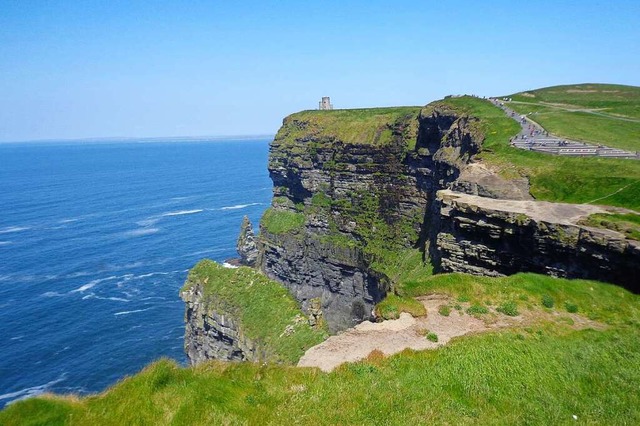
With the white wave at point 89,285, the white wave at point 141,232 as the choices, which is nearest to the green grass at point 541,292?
the white wave at point 89,285

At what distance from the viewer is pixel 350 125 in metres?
84.6

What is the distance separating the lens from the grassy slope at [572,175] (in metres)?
30.9

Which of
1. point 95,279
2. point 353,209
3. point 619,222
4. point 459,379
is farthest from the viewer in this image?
point 95,279

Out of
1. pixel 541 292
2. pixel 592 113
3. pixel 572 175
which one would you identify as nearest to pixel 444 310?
pixel 541 292

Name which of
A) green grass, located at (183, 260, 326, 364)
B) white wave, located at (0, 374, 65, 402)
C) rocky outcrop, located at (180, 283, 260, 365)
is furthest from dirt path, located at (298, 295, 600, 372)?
white wave, located at (0, 374, 65, 402)

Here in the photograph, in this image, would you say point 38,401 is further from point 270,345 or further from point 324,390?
point 270,345

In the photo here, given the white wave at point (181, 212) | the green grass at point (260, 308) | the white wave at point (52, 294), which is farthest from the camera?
the white wave at point (181, 212)

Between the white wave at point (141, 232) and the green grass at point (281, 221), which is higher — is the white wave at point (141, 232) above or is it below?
below

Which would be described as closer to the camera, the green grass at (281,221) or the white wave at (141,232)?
the green grass at (281,221)

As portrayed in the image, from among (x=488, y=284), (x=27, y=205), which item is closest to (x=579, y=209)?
(x=488, y=284)

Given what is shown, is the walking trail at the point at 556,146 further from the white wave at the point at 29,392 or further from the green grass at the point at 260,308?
the white wave at the point at 29,392

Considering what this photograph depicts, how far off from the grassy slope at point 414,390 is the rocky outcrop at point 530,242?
5224mm

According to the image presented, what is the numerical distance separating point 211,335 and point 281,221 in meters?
31.2

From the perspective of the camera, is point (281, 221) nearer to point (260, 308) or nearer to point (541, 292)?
point (260, 308)
